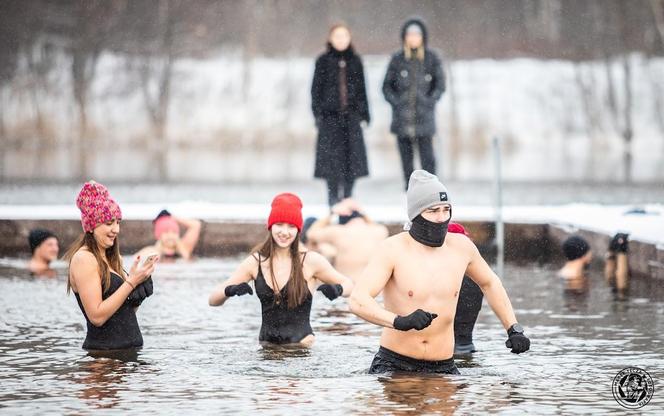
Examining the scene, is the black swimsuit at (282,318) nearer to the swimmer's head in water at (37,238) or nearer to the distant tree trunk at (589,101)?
the swimmer's head in water at (37,238)

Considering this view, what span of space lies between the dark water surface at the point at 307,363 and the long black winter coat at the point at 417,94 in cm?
308

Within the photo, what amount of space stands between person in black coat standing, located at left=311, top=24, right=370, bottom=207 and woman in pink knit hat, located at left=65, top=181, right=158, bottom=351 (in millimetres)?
6302

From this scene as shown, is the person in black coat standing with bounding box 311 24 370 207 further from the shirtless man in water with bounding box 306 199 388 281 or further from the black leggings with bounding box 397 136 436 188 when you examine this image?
the shirtless man in water with bounding box 306 199 388 281

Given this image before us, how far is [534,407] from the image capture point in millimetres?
7559

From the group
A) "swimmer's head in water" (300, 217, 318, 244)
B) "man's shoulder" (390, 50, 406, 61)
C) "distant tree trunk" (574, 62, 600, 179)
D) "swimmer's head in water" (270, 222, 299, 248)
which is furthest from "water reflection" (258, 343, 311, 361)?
"distant tree trunk" (574, 62, 600, 179)

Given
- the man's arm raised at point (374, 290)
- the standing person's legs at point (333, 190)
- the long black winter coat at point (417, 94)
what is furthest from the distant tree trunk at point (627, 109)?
the man's arm raised at point (374, 290)

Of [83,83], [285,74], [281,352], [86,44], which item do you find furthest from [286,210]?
[86,44]

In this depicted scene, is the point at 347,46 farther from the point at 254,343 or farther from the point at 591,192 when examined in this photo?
the point at 591,192

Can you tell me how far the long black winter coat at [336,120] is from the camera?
618 inches

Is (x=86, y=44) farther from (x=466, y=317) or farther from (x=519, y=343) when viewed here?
(x=519, y=343)

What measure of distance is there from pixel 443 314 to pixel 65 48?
35730 mm

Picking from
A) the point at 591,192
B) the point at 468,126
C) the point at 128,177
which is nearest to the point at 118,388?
the point at 591,192

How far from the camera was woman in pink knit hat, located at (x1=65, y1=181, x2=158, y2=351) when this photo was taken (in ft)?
30.6

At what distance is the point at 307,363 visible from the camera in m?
9.16
